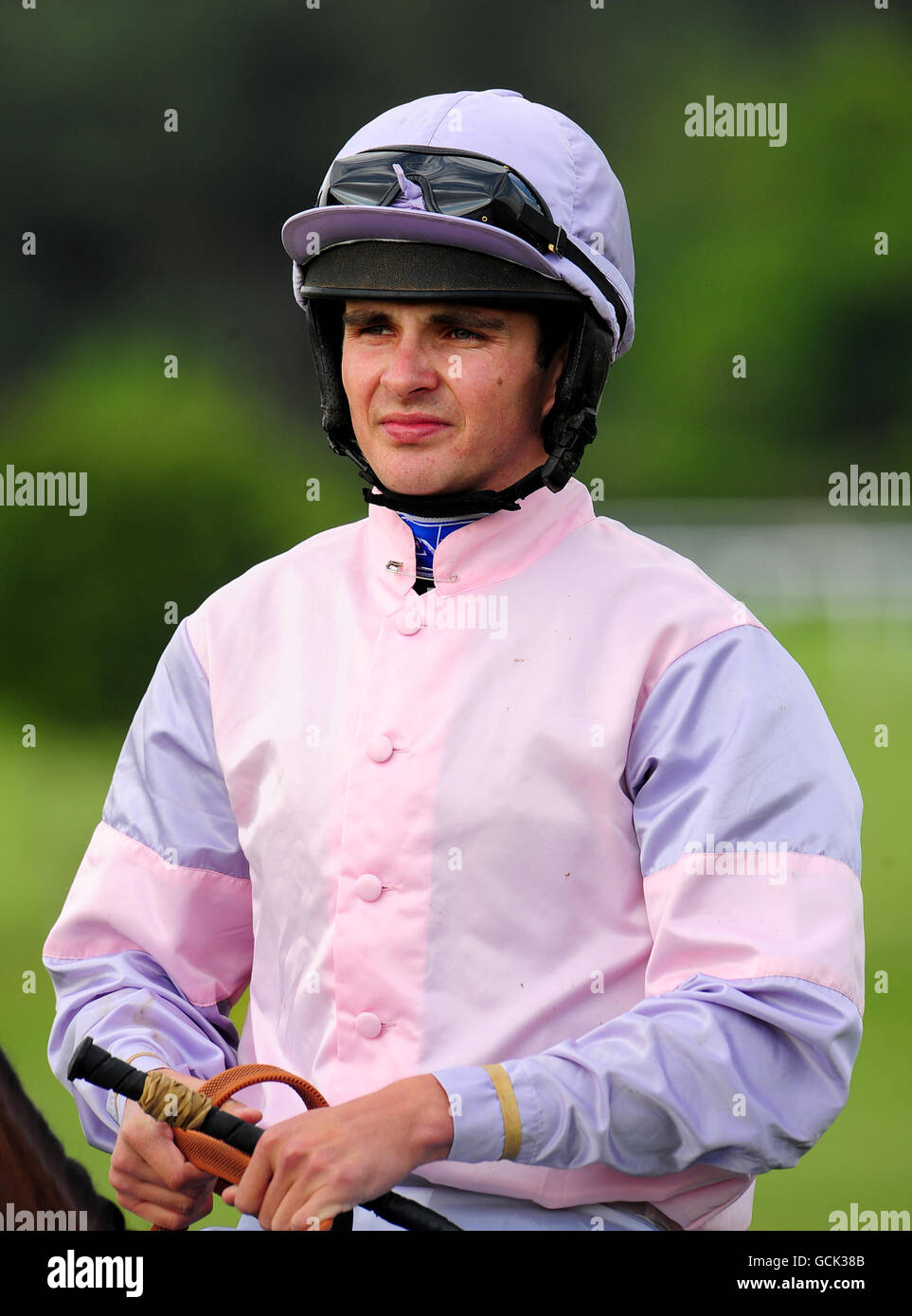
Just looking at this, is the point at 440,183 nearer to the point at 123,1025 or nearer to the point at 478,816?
the point at 478,816

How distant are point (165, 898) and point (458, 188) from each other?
0.78 metres

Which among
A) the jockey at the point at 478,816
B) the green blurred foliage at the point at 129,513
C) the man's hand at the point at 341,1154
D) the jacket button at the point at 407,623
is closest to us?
the man's hand at the point at 341,1154

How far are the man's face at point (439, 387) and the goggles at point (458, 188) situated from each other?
0.08 metres

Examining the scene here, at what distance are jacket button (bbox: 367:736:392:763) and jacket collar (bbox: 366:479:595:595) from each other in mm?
183

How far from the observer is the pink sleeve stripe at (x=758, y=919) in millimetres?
1374

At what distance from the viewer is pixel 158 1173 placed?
4.68ft

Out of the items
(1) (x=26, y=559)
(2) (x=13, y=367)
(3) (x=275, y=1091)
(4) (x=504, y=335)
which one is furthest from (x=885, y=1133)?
(2) (x=13, y=367)

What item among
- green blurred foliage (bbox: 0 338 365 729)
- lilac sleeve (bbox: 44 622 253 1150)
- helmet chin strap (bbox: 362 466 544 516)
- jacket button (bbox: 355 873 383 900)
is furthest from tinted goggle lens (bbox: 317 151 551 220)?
green blurred foliage (bbox: 0 338 365 729)

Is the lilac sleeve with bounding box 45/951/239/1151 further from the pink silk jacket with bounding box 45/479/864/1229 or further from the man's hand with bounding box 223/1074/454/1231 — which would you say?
the man's hand with bounding box 223/1074/454/1231

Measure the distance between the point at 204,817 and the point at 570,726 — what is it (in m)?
0.43

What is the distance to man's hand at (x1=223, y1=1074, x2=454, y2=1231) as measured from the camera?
1.24 meters

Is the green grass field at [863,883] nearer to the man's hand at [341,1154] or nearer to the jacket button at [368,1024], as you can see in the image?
the jacket button at [368,1024]

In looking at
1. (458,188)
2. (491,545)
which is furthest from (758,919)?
(458,188)

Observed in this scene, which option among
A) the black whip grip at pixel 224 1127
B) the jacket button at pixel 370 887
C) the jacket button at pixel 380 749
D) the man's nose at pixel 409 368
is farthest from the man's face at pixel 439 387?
the black whip grip at pixel 224 1127
